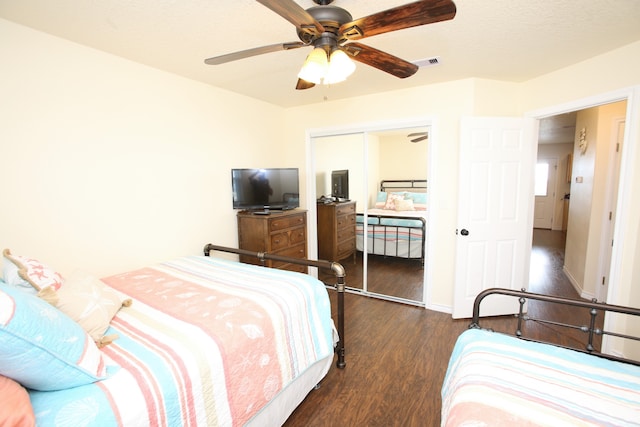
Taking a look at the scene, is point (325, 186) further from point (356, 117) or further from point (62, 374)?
point (62, 374)

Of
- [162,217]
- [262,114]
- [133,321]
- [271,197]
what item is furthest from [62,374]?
[262,114]

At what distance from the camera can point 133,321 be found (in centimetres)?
146

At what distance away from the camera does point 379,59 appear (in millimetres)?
1619

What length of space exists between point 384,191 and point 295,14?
116 inches

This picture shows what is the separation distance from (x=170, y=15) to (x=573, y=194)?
537 cm

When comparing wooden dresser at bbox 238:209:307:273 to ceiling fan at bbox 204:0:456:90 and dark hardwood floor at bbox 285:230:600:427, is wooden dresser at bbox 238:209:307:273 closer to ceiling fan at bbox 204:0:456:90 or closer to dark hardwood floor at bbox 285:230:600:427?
dark hardwood floor at bbox 285:230:600:427

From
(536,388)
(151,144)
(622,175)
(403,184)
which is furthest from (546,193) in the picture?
(151,144)

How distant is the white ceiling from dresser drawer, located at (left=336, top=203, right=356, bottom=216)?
178cm

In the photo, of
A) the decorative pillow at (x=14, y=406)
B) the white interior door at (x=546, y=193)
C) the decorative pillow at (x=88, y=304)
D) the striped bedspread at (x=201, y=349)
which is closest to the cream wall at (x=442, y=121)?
the striped bedspread at (x=201, y=349)

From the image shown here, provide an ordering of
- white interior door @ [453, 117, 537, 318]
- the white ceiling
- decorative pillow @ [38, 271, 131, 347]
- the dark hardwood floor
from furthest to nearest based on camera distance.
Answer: white interior door @ [453, 117, 537, 318], the dark hardwood floor, the white ceiling, decorative pillow @ [38, 271, 131, 347]

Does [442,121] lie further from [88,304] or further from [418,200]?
[88,304]

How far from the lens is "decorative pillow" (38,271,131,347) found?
1265mm

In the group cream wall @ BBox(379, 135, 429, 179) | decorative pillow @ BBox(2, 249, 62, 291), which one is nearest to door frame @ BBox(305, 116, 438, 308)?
cream wall @ BBox(379, 135, 429, 179)

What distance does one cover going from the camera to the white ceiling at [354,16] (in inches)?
66.0
